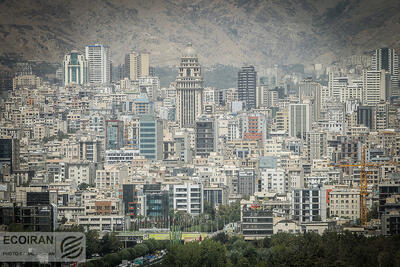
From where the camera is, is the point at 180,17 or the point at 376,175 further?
the point at 180,17

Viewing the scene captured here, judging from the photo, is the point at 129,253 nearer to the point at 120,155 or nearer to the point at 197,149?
the point at 120,155

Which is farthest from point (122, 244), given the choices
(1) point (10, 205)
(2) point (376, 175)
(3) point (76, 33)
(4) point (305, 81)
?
(3) point (76, 33)

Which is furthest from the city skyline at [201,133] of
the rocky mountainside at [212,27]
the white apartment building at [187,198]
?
the rocky mountainside at [212,27]

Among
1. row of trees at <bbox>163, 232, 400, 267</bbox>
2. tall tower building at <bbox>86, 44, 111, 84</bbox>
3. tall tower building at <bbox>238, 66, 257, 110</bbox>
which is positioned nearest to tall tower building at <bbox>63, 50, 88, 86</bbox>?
tall tower building at <bbox>86, 44, 111, 84</bbox>

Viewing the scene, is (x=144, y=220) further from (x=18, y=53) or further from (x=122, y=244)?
(x=18, y=53)

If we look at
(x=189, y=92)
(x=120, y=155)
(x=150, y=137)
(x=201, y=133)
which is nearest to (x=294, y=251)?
(x=120, y=155)

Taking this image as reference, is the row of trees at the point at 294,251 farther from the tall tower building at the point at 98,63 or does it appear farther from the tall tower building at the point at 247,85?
the tall tower building at the point at 98,63
